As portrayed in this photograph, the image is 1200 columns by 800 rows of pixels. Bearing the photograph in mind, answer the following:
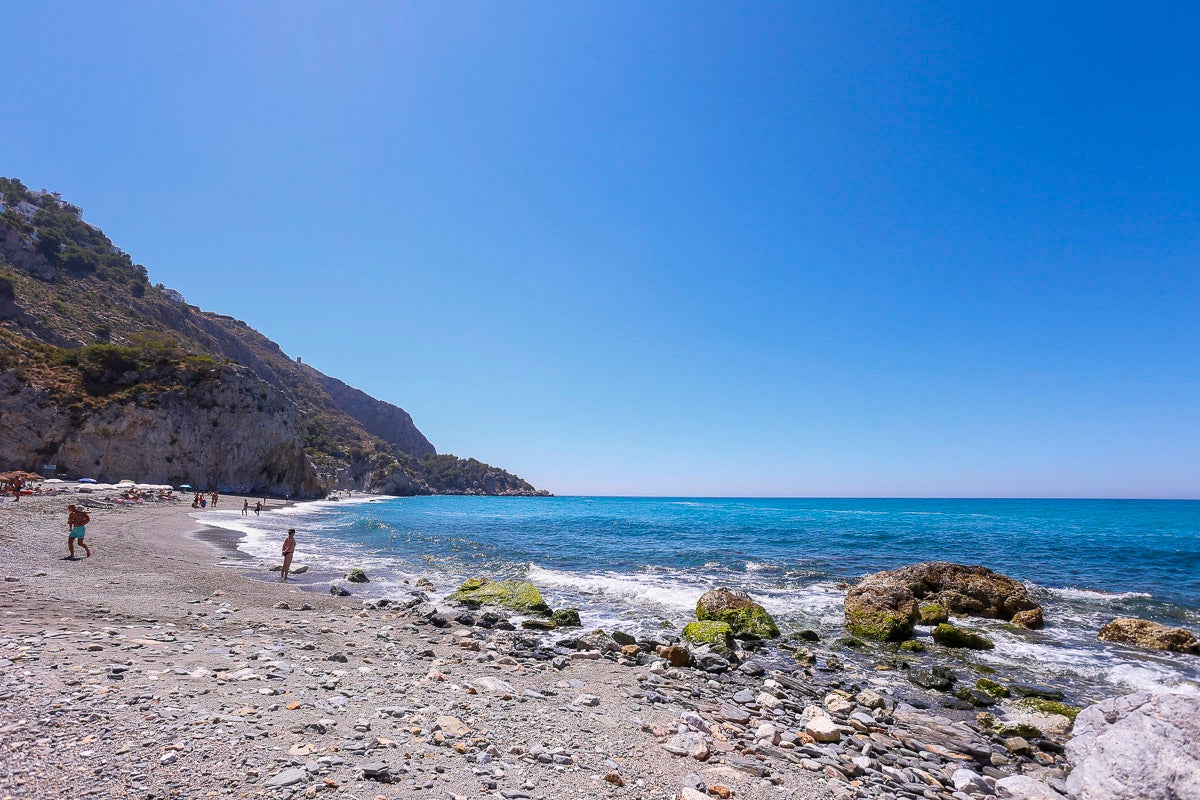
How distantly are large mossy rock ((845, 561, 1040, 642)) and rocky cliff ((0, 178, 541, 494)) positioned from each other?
76.2 m

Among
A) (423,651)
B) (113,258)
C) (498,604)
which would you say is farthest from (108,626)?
(113,258)

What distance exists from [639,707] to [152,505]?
50.8 metres

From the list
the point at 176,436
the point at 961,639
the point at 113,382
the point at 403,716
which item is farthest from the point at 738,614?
the point at 113,382

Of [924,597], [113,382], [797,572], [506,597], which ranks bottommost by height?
[797,572]

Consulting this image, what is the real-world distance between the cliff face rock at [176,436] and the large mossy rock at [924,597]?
2992 inches

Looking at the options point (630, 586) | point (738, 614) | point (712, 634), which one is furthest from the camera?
point (630, 586)

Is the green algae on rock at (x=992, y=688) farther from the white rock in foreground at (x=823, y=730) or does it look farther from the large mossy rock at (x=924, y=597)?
the white rock in foreground at (x=823, y=730)

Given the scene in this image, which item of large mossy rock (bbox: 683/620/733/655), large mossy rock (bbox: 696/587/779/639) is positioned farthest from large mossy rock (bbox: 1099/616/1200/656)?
large mossy rock (bbox: 683/620/733/655)

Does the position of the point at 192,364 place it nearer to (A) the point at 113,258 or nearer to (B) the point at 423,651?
(A) the point at 113,258

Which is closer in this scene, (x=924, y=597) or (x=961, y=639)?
(x=961, y=639)

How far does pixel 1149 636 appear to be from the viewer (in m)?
14.2

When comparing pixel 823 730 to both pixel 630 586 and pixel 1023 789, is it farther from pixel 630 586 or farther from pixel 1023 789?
pixel 630 586

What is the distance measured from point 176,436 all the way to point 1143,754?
8640cm

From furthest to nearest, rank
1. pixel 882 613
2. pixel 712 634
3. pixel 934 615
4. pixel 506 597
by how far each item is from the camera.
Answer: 1. pixel 506 597
2. pixel 934 615
3. pixel 882 613
4. pixel 712 634
